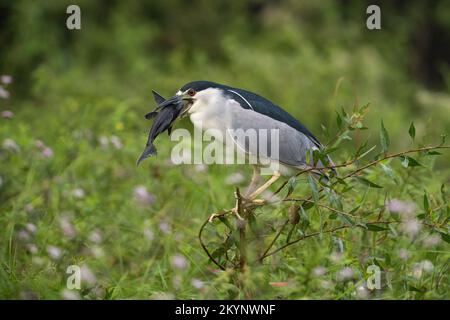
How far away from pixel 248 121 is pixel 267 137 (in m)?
0.13

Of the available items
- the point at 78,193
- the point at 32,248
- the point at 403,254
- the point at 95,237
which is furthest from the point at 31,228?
the point at 403,254

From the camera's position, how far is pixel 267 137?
338 cm

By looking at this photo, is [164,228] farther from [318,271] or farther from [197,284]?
[318,271]

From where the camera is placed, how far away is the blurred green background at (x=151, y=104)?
3709mm

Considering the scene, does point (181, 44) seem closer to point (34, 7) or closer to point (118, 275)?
point (34, 7)

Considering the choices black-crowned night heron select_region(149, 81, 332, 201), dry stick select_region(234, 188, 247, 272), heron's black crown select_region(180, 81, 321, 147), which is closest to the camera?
dry stick select_region(234, 188, 247, 272)

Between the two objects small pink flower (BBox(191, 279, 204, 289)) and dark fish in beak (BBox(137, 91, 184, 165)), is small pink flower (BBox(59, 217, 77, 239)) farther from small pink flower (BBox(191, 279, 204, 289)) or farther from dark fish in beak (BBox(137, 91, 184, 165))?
dark fish in beak (BBox(137, 91, 184, 165))

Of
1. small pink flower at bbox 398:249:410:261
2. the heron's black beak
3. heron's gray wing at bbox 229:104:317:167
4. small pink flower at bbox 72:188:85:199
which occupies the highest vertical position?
the heron's black beak

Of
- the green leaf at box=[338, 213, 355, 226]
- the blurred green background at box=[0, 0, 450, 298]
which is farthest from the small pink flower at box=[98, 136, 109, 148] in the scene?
the green leaf at box=[338, 213, 355, 226]

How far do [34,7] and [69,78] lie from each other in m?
1.43

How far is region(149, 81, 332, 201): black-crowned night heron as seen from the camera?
10.5ft

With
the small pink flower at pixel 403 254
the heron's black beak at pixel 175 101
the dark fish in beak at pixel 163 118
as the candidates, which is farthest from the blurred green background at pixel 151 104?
the heron's black beak at pixel 175 101

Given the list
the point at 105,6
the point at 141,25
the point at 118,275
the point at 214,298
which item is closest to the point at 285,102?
the point at 141,25

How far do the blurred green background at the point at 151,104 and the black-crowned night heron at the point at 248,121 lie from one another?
0.29m
